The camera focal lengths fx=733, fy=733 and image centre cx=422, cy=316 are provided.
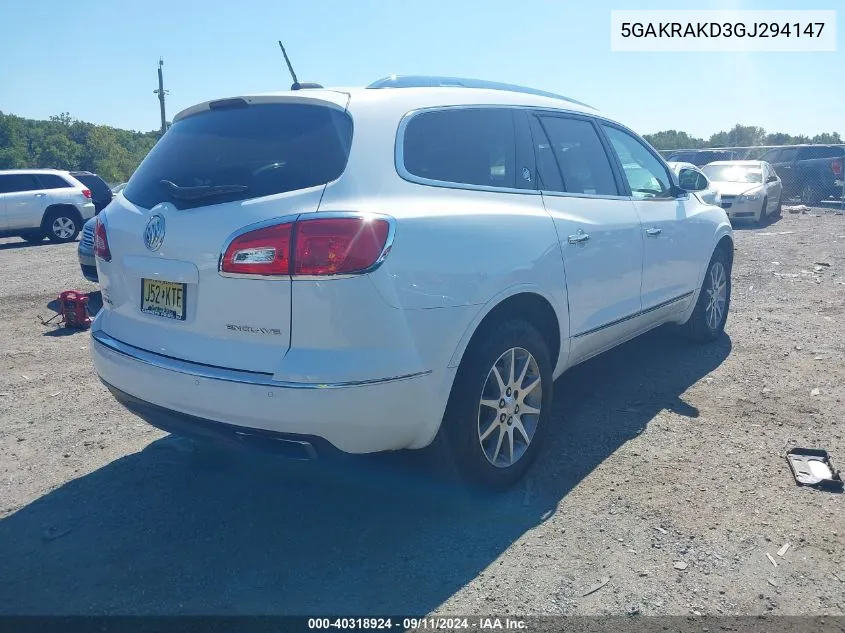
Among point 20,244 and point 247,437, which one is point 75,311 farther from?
point 20,244

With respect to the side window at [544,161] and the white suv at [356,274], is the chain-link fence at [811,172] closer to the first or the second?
the side window at [544,161]

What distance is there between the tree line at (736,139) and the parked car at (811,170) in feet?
24.0

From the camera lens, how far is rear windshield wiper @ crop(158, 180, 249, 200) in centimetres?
297

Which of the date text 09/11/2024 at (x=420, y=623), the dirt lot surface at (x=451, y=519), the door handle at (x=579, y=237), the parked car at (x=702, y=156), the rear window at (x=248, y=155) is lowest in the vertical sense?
the date text 09/11/2024 at (x=420, y=623)

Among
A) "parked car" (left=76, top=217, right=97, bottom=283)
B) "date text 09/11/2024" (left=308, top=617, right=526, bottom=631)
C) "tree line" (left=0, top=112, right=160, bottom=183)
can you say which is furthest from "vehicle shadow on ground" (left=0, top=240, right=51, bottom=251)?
"tree line" (left=0, top=112, right=160, bottom=183)

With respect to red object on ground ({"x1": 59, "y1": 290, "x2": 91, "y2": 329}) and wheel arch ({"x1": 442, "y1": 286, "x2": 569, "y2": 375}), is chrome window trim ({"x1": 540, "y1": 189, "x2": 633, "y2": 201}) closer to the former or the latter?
wheel arch ({"x1": 442, "y1": 286, "x2": 569, "y2": 375})

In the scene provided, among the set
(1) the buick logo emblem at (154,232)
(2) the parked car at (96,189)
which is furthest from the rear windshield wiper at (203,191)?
(2) the parked car at (96,189)

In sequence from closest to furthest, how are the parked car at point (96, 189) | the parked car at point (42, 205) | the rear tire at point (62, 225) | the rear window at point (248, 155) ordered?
the rear window at point (248, 155), the parked car at point (42, 205), the rear tire at point (62, 225), the parked car at point (96, 189)

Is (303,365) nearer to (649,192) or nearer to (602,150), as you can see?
(602,150)

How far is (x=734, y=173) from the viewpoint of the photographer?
57.3 feet

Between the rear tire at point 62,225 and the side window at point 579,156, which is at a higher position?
the side window at point 579,156

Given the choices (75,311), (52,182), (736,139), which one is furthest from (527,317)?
(736,139)

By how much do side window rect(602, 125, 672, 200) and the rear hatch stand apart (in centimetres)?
230

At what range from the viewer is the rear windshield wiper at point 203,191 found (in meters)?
2.97
